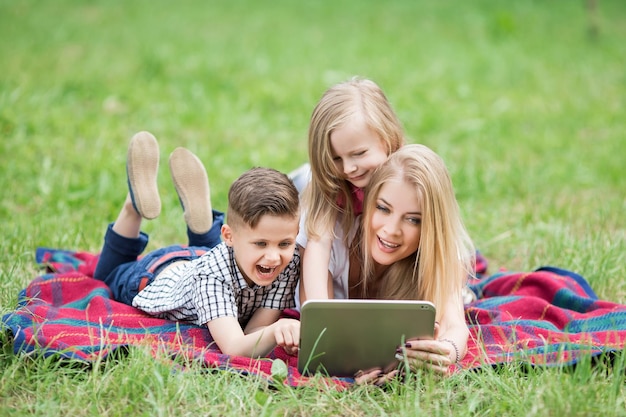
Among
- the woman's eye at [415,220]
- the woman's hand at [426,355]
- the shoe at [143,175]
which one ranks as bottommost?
the woman's hand at [426,355]

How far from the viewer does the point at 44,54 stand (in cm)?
856

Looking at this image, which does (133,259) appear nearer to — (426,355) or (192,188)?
(192,188)

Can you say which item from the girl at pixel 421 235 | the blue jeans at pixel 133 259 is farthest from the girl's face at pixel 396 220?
the blue jeans at pixel 133 259

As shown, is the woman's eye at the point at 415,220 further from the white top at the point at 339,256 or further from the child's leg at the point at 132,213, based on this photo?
the child's leg at the point at 132,213

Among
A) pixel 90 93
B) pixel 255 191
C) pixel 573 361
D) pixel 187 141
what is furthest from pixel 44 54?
pixel 573 361

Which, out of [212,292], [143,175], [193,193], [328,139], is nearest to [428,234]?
[328,139]

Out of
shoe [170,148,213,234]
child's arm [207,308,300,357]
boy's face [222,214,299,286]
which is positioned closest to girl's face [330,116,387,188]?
boy's face [222,214,299,286]

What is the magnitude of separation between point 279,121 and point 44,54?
3018mm

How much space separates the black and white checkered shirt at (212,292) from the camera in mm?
3160

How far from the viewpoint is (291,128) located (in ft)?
23.6

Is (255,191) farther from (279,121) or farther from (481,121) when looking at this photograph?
(481,121)

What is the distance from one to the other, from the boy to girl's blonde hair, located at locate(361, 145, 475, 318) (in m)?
0.40

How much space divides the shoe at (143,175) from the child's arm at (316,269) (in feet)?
2.94

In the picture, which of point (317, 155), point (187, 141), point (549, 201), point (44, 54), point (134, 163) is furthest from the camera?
point (44, 54)
